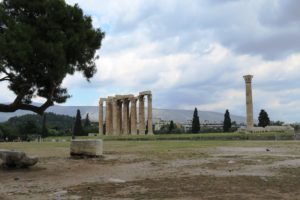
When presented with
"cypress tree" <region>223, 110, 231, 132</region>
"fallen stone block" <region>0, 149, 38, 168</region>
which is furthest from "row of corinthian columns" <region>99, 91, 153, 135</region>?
"fallen stone block" <region>0, 149, 38, 168</region>

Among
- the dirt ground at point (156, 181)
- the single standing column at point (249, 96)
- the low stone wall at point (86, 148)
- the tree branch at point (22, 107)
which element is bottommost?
the dirt ground at point (156, 181)

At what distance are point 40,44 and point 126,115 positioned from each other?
269 feet

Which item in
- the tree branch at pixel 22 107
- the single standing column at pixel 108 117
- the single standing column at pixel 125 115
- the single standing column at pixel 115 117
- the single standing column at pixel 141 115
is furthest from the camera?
the single standing column at pixel 108 117

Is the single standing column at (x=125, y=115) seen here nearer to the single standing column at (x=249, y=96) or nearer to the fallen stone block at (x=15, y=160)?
the single standing column at (x=249, y=96)

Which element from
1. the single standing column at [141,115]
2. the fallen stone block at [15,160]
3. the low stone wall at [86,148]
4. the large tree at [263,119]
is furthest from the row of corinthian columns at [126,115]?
the fallen stone block at [15,160]

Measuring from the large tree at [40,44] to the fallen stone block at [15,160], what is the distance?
1743 millimetres

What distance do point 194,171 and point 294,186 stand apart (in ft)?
15.2

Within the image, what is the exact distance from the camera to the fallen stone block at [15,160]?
18.0 metres

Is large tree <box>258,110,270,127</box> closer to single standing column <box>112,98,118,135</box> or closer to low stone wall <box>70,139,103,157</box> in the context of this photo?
single standing column <box>112,98,118,135</box>

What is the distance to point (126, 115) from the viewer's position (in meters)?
98.3

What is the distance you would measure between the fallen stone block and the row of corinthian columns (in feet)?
239

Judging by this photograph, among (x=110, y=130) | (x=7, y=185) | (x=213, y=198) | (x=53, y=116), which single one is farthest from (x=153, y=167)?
(x=53, y=116)

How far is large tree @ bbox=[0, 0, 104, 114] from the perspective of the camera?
16.2m

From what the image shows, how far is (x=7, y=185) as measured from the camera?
1388cm
